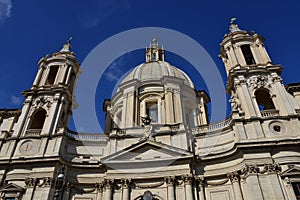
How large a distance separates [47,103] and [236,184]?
1784 centimetres

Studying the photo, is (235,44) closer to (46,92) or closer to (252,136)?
(252,136)

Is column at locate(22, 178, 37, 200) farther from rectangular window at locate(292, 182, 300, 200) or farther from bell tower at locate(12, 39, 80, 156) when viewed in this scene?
rectangular window at locate(292, 182, 300, 200)

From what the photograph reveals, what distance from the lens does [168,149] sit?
20.4 metres

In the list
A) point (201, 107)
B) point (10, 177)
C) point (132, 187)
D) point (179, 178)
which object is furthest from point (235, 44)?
point (10, 177)

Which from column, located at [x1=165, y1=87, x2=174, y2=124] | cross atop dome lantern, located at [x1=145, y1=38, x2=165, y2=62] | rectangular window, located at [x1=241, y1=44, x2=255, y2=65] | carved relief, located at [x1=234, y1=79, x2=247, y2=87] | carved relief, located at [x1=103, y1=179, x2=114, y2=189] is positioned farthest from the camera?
cross atop dome lantern, located at [x1=145, y1=38, x2=165, y2=62]

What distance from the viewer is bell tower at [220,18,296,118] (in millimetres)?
21391

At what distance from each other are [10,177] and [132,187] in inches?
360

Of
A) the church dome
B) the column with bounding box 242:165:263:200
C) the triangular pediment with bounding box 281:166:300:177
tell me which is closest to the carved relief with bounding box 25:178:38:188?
the column with bounding box 242:165:263:200

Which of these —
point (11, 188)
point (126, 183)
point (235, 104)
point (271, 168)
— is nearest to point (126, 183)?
point (126, 183)

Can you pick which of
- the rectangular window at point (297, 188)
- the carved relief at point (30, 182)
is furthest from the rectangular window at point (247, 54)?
the carved relief at point (30, 182)

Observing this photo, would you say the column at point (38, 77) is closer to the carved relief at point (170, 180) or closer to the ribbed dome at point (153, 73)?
the ribbed dome at point (153, 73)

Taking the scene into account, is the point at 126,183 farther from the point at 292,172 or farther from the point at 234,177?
the point at 292,172

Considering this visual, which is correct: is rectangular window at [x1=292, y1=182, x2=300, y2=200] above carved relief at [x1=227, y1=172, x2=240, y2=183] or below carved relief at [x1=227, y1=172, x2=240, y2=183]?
below

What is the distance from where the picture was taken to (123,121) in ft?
85.5
